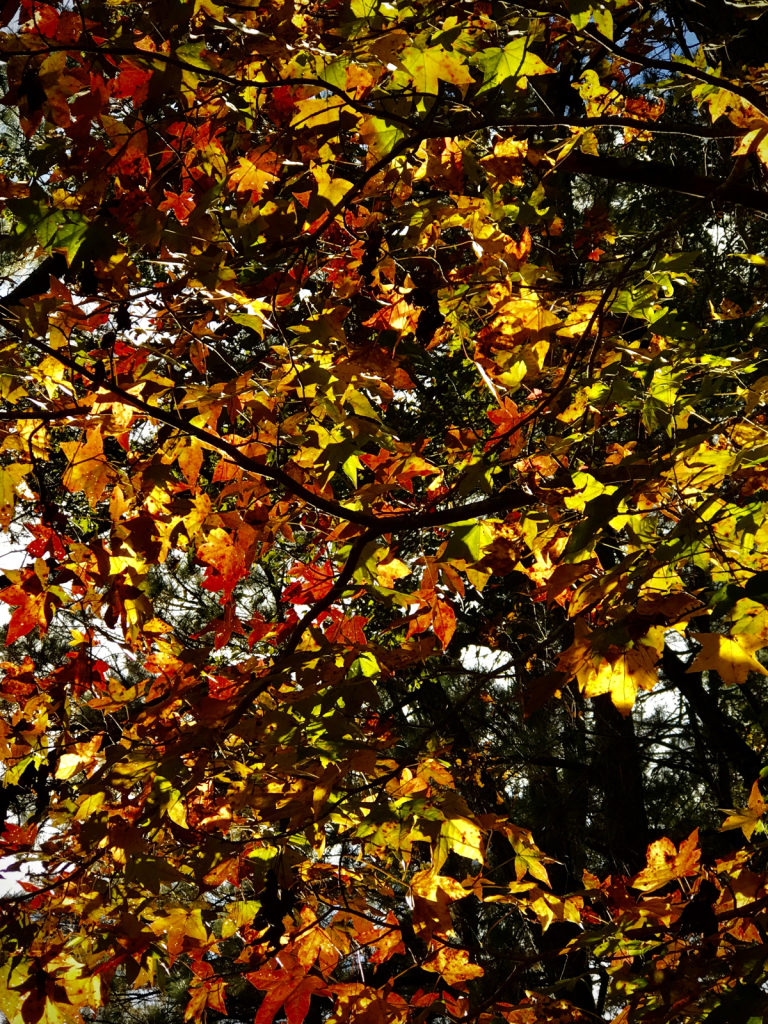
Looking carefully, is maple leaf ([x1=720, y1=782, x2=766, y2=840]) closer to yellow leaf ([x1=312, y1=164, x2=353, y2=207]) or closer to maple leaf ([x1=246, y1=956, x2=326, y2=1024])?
maple leaf ([x1=246, y1=956, x2=326, y2=1024])

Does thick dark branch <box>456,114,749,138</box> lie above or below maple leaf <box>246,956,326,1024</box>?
above

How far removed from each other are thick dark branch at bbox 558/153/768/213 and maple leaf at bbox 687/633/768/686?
49.0 inches

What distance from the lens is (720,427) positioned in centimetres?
177

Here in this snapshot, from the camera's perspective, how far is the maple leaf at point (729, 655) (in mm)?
1236

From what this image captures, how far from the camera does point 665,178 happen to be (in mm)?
2213

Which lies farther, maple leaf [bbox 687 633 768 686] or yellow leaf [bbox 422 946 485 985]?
yellow leaf [bbox 422 946 485 985]

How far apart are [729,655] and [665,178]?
1.50 meters

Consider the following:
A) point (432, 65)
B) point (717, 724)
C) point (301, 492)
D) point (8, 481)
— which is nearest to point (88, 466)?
point (8, 481)

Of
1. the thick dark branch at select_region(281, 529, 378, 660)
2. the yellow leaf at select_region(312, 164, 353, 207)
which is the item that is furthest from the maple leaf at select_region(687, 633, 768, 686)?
the yellow leaf at select_region(312, 164, 353, 207)

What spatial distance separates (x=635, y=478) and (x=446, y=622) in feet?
1.92

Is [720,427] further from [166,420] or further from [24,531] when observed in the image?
[24,531]

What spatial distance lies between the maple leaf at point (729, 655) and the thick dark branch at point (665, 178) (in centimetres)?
124

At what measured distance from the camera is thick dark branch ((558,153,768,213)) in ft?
6.77

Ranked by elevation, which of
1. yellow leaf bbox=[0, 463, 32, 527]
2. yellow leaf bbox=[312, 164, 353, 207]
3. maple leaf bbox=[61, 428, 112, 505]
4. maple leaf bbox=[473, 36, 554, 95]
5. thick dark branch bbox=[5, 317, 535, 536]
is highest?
maple leaf bbox=[473, 36, 554, 95]
